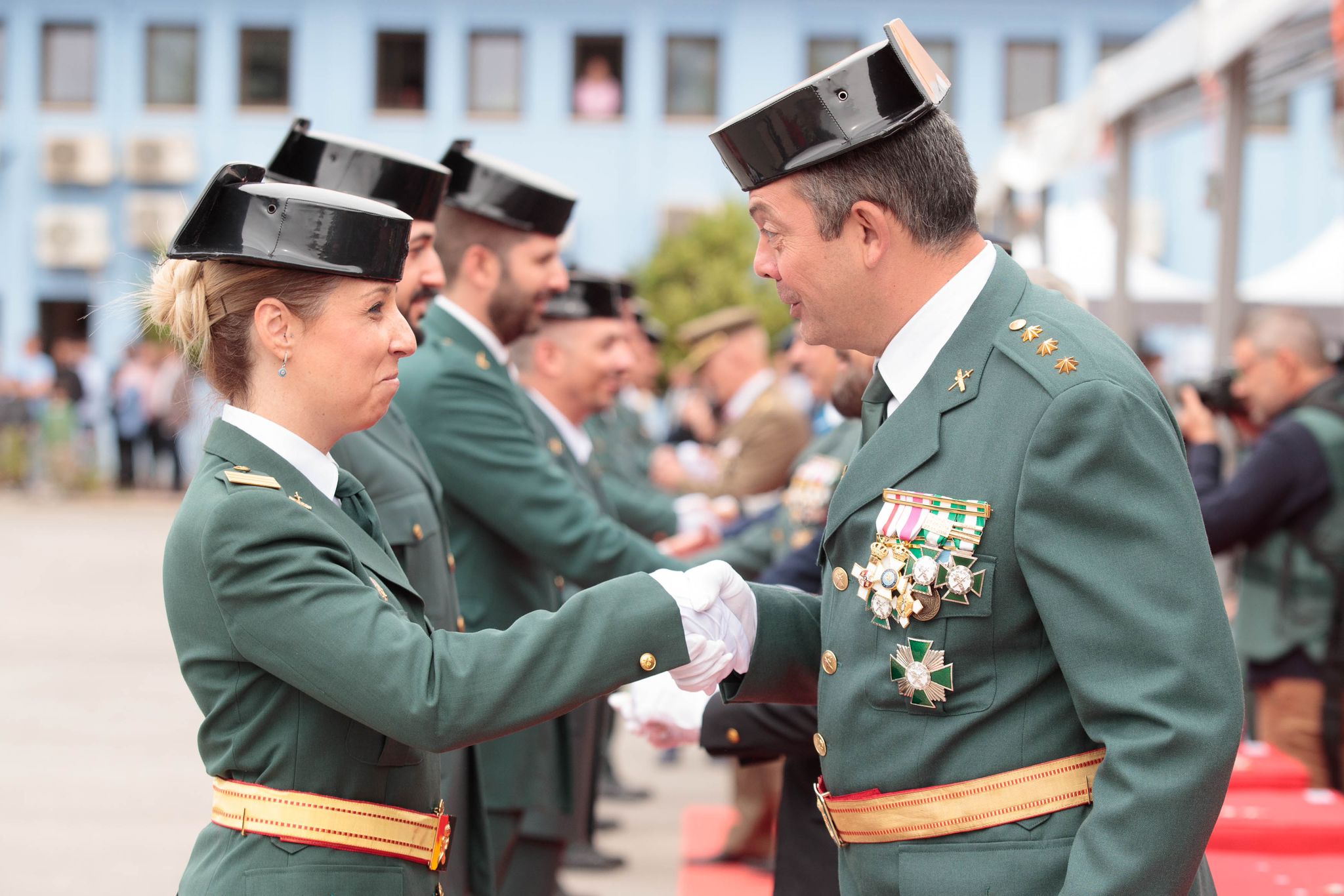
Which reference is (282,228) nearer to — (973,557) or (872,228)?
(872,228)

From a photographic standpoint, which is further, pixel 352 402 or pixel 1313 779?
pixel 1313 779

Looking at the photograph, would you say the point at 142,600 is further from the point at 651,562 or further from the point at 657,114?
the point at 657,114

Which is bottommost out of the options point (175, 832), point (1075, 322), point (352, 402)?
point (175, 832)

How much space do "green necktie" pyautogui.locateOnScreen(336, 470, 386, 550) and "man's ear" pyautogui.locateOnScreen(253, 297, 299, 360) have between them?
24 centimetres

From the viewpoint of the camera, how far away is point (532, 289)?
3771mm

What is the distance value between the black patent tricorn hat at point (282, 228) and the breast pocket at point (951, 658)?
916 millimetres

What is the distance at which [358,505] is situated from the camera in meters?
2.19

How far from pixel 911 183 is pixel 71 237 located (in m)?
25.4

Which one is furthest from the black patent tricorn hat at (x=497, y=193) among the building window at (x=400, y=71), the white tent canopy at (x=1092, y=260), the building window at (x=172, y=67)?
the building window at (x=172, y=67)

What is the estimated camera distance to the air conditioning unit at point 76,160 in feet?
80.9

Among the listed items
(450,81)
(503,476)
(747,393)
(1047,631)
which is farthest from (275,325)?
(450,81)

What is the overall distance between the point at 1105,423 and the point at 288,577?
1.03 meters

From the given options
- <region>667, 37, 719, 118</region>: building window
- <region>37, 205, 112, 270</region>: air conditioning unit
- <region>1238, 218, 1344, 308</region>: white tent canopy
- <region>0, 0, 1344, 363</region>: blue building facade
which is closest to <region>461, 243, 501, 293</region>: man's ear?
<region>1238, 218, 1344, 308</region>: white tent canopy

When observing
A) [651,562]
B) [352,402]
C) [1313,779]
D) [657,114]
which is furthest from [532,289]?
[657,114]
